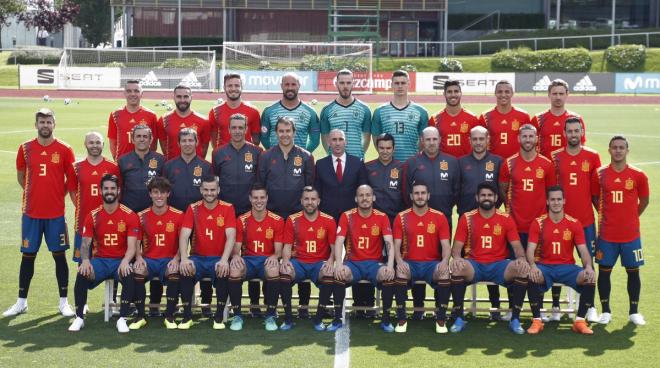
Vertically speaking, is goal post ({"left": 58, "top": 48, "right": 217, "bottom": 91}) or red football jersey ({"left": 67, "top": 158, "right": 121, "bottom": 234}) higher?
goal post ({"left": 58, "top": 48, "right": 217, "bottom": 91})

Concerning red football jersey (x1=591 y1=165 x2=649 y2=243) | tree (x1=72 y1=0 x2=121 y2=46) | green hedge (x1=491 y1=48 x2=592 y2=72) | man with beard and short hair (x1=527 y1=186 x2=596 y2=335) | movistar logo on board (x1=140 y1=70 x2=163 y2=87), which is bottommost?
man with beard and short hair (x1=527 y1=186 x2=596 y2=335)

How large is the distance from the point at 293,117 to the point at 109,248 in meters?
2.52

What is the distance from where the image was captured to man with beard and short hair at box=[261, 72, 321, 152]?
33.6 feet

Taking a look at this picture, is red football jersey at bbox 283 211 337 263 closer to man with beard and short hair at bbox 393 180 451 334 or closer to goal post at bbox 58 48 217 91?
man with beard and short hair at bbox 393 180 451 334

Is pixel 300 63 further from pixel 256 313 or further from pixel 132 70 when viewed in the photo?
pixel 256 313

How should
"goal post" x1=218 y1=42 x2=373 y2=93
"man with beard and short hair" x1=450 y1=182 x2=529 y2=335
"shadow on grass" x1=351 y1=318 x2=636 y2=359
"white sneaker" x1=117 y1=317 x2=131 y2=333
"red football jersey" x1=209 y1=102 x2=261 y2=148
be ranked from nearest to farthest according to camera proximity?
"shadow on grass" x1=351 y1=318 x2=636 y2=359, "white sneaker" x1=117 y1=317 x2=131 y2=333, "man with beard and short hair" x1=450 y1=182 x2=529 y2=335, "red football jersey" x1=209 y1=102 x2=261 y2=148, "goal post" x1=218 y1=42 x2=373 y2=93

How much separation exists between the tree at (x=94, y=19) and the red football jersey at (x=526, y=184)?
5922cm

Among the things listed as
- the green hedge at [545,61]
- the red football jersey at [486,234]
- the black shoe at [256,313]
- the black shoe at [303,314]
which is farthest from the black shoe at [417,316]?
the green hedge at [545,61]

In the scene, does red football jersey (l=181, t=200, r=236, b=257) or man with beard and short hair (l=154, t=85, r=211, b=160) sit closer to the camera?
red football jersey (l=181, t=200, r=236, b=257)

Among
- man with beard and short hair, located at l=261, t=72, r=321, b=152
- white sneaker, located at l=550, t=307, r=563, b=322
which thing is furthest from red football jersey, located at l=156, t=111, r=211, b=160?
white sneaker, located at l=550, t=307, r=563, b=322

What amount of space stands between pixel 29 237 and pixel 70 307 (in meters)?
0.83

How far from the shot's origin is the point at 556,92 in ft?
31.7

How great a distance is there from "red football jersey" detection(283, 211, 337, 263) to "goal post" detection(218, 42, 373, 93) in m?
32.0

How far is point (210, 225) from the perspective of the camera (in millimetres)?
9148
